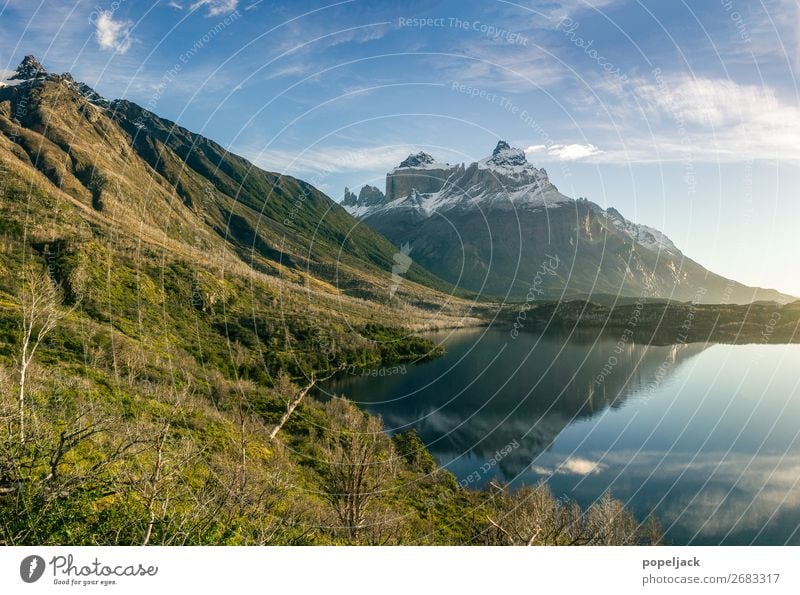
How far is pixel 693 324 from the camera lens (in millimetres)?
160750

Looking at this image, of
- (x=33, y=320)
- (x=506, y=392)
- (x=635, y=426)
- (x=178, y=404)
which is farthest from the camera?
(x=506, y=392)

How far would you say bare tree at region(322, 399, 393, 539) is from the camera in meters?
19.9

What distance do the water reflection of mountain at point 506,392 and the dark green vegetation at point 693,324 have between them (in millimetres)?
15232

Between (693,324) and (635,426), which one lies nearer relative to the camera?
(635,426)

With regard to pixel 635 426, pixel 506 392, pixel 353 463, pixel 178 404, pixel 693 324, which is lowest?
pixel 506 392

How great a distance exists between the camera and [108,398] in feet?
113

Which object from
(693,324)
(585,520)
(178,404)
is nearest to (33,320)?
(178,404)

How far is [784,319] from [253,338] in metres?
149

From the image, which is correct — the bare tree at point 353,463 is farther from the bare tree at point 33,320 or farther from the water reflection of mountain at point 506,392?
the bare tree at point 33,320

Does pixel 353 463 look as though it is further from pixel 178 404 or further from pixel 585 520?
pixel 585 520

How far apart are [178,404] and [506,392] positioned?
7470 cm

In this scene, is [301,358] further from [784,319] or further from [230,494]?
[784,319]
